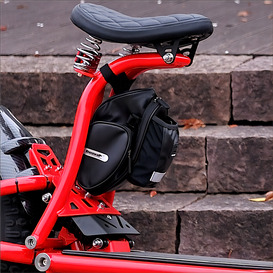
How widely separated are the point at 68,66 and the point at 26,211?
1409 millimetres

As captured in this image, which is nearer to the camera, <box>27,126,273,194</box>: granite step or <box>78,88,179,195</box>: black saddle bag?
<box>78,88,179,195</box>: black saddle bag

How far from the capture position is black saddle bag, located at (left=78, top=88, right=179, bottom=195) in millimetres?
1516

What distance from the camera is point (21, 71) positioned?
273 cm

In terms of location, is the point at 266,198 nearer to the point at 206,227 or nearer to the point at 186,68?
the point at 206,227

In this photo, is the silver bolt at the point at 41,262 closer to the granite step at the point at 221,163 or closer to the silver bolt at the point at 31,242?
the silver bolt at the point at 31,242

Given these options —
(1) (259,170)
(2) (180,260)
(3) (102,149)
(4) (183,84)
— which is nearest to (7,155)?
(3) (102,149)

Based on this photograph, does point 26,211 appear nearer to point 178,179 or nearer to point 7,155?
point 7,155

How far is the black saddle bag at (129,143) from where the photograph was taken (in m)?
1.52

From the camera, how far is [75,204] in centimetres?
161

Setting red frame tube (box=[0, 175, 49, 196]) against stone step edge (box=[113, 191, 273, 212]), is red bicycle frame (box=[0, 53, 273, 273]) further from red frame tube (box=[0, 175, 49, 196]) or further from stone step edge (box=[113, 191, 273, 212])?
stone step edge (box=[113, 191, 273, 212])

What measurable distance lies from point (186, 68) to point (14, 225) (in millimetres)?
1641

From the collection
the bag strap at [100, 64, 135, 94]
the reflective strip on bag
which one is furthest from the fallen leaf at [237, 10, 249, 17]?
the reflective strip on bag

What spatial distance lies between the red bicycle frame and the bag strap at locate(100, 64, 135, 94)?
2 centimetres

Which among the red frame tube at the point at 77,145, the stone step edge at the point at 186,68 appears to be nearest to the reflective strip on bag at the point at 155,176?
the red frame tube at the point at 77,145
